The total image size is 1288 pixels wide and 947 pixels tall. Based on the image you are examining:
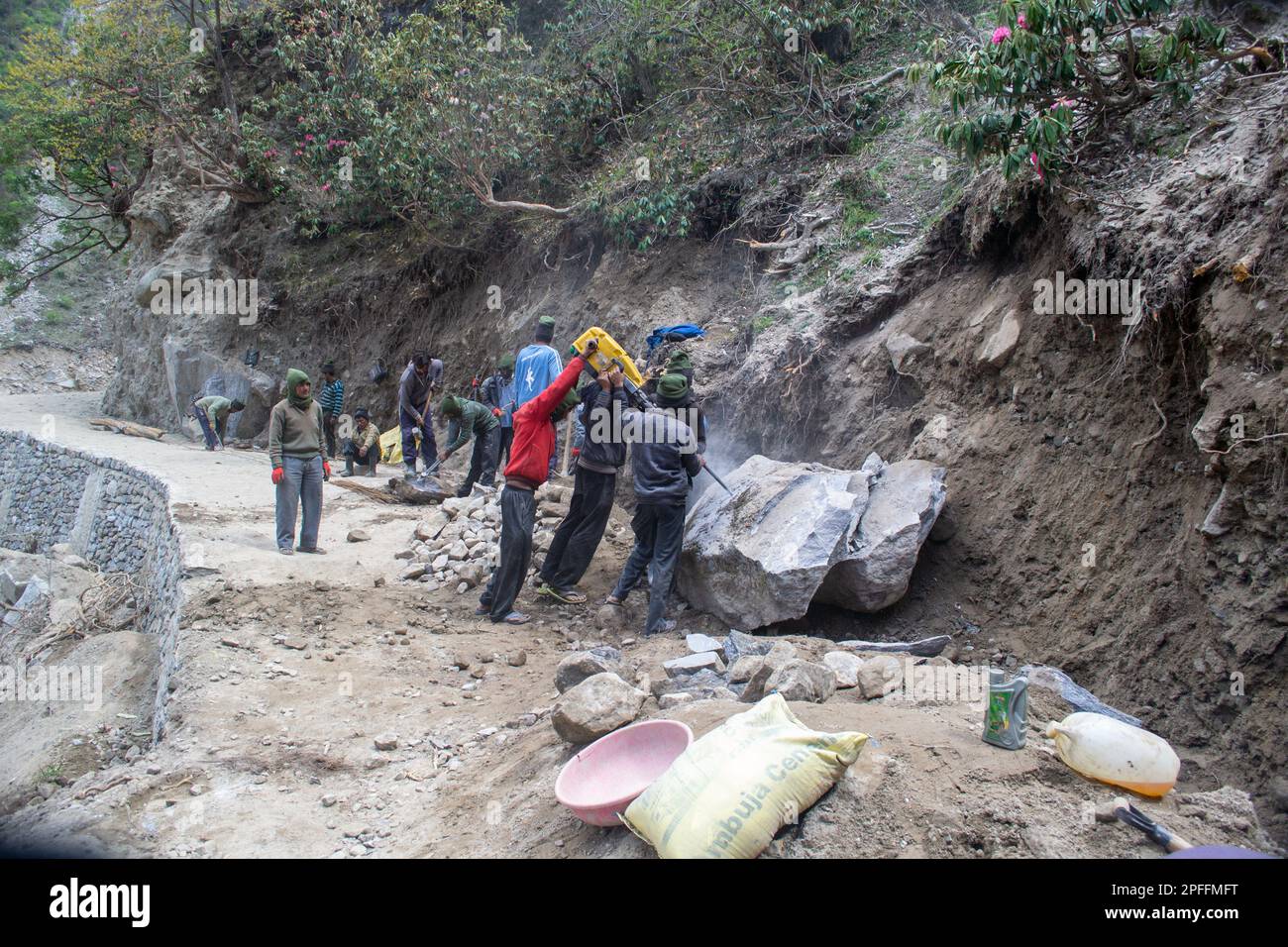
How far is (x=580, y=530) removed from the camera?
6.37 m

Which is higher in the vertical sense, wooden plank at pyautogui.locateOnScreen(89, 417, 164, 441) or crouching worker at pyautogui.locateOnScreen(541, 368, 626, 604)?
wooden plank at pyautogui.locateOnScreen(89, 417, 164, 441)

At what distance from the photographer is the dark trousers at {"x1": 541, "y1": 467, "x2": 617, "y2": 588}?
20.5 feet

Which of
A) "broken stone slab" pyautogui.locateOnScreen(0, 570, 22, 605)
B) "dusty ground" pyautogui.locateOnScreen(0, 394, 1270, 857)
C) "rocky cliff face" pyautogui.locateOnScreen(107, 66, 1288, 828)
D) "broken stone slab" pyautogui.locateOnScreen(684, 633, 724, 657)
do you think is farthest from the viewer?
"broken stone slab" pyautogui.locateOnScreen(0, 570, 22, 605)

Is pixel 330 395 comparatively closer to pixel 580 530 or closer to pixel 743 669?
pixel 580 530

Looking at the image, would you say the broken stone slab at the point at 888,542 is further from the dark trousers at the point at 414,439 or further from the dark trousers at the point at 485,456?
the dark trousers at the point at 414,439

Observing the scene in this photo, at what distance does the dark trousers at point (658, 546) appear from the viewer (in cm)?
585

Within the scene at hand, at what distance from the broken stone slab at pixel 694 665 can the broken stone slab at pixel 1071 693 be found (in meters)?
1.52

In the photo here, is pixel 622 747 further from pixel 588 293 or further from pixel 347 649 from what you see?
pixel 588 293

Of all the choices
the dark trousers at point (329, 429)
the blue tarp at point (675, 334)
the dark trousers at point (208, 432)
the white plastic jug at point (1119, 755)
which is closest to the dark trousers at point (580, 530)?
the blue tarp at point (675, 334)

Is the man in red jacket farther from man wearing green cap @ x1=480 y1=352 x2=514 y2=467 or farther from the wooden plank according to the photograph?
the wooden plank

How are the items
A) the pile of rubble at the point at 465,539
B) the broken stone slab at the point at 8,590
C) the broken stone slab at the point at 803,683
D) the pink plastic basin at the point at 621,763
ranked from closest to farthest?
1. the pink plastic basin at the point at 621,763
2. the broken stone slab at the point at 803,683
3. the pile of rubble at the point at 465,539
4. the broken stone slab at the point at 8,590

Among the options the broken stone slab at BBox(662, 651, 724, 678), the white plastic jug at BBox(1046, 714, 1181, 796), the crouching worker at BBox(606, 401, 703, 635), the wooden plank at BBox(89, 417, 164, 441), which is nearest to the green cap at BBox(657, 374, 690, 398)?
the crouching worker at BBox(606, 401, 703, 635)

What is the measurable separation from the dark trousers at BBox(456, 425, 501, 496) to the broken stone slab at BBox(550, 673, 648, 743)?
5.56 meters

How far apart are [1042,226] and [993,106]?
2.94ft
